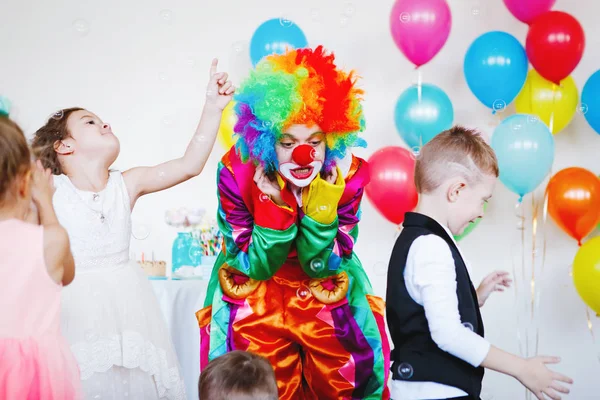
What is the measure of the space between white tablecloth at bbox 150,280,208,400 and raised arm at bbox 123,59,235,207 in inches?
23.9

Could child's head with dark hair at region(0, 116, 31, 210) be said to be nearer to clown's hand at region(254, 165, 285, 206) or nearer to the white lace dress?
the white lace dress

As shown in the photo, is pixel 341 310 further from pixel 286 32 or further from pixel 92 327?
pixel 286 32

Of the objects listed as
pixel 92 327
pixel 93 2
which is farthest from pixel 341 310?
pixel 93 2

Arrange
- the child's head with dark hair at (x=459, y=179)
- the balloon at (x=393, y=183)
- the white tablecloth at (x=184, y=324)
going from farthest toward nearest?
the balloon at (x=393, y=183) < the white tablecloth at (x=184, y=324) < the child's head with dark hair at (x=459, y=179)

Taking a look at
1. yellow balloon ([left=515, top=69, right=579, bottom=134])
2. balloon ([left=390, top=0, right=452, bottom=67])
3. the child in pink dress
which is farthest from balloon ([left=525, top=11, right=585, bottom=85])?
the child in pink dress

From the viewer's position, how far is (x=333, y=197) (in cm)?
187

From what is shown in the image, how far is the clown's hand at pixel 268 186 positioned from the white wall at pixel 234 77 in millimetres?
1653

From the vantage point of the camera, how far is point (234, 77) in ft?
11.9

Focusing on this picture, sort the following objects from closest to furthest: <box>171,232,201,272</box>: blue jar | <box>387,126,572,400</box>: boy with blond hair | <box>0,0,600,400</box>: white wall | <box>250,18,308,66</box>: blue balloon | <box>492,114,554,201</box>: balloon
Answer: <box>387,126,572,400</box>: boy with blond hair, <box>171,232,201,272</box>: blue jar, <box>492,114,554,201</box>: balloon, <box>250,18,308,66</box>: blue balloon, <box>0,0,600,400</box>: white wall

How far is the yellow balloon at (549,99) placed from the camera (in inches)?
121

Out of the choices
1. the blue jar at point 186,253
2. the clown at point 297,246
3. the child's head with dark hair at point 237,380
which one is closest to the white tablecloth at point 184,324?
the blue jar at point 186,253

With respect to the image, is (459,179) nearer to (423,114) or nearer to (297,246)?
(297,246)

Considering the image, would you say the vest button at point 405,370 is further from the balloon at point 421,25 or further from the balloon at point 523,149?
the balloon at point 421,25

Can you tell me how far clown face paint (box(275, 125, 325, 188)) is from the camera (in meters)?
1.86
